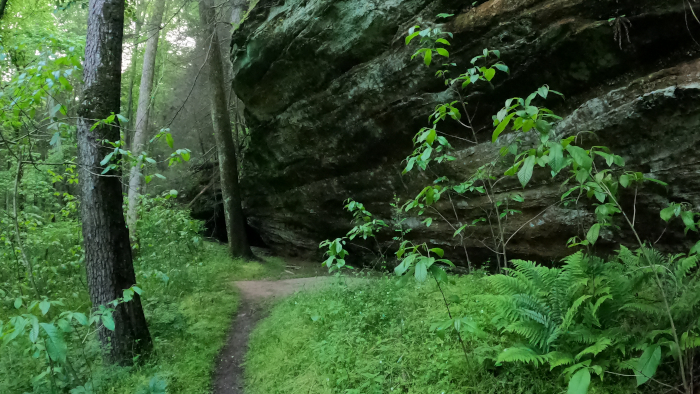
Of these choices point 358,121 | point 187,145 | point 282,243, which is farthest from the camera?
point 187,145

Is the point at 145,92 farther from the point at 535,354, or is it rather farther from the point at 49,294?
the point at 535,354

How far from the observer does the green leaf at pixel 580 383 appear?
206 centimetres

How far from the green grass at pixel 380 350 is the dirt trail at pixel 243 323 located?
0.19 m

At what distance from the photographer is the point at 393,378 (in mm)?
3752

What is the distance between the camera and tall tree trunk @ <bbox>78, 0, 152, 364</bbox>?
476cm

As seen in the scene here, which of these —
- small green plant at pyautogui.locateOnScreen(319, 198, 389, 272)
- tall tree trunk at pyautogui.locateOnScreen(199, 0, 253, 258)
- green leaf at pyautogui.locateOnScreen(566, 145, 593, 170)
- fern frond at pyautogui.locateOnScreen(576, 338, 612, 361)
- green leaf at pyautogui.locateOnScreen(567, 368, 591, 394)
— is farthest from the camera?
tall tree trunk at pyautogui.locateOnScreen(199, 0, 253, 258)

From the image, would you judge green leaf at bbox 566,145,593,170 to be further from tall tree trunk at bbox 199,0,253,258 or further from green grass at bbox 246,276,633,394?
tall tree trunk at bbox 199,0,253,258

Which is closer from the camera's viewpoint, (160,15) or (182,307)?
(182,307)

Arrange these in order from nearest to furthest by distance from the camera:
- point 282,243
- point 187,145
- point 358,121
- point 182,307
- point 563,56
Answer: point 563,56, point 182,307, point 358,121, point 282,243, point 187,145

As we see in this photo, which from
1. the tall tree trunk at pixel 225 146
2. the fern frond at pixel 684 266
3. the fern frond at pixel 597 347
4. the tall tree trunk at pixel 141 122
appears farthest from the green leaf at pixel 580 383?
the tall tree trunk at pixel 225 146

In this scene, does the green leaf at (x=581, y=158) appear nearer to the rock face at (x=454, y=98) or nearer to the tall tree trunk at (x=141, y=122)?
the rock face at (x=454, y=98)

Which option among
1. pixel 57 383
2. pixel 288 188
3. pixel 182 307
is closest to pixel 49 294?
pixel 182 307

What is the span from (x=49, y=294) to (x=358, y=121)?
7.07 meters

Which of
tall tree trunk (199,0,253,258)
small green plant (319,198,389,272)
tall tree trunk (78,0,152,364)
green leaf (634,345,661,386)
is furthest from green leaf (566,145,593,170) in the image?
tall tree trunk (199,0,253,258)
